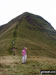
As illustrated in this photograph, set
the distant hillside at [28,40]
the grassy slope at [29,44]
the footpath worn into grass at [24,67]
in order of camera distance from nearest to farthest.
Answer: the footpath worn into grass at [24,67] → the grassy slope at [29,44] → the distant hillside at [28,40]

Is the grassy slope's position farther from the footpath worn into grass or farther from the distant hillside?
the footpath worn into grass

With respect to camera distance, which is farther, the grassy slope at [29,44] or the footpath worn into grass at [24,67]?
the grassy slope at [29,44]

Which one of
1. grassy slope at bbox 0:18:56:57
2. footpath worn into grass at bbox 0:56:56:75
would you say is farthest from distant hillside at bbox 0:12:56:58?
footpath worn into grass at bbox 0:56:56:75

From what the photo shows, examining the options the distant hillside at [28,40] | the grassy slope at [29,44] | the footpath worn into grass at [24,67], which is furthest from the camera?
the distant hillside at [28,40]

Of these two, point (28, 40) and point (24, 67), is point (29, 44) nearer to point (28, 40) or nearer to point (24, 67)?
point (28, 40)

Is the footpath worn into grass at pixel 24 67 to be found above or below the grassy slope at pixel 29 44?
below

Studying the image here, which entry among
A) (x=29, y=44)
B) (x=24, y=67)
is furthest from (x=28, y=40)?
(x=24, y=67)

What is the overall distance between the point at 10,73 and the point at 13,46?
58682 millimetres

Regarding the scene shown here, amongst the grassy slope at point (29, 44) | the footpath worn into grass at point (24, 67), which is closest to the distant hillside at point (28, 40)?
the grassy slope at point (29, 44)

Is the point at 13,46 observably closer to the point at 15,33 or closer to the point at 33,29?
the point at 15,33

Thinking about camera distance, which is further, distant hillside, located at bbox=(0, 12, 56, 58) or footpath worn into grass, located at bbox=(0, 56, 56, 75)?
distant hillside, located at bbox=(0, 12, 56, 58)

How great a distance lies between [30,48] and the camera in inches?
3521

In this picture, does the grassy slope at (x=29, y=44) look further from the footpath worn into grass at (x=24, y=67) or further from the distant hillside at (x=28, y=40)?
the footpath worn into grass at (x=24, y=67)

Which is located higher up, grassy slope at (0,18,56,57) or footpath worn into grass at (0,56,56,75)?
grassy slope at (0,18,56,57)
